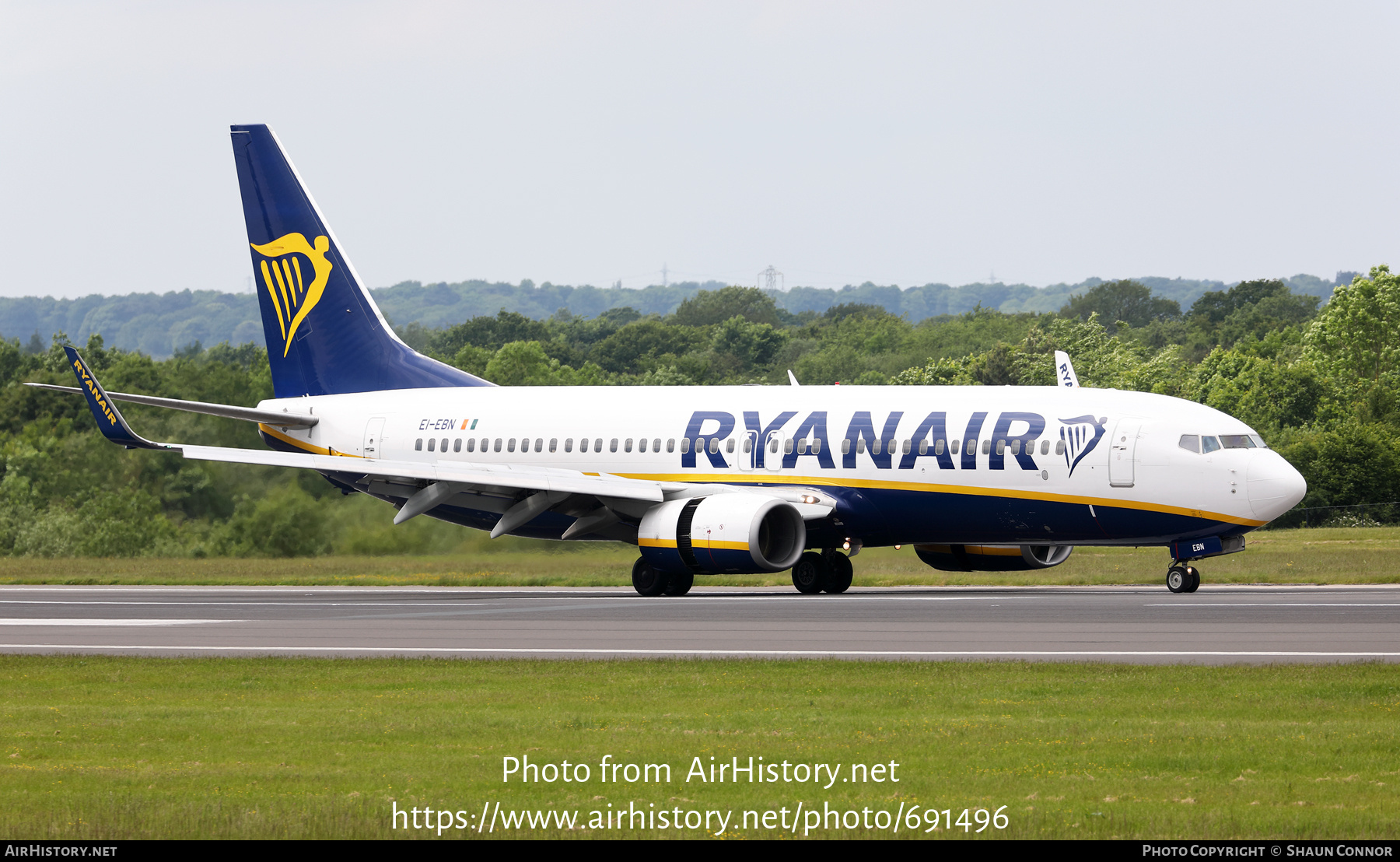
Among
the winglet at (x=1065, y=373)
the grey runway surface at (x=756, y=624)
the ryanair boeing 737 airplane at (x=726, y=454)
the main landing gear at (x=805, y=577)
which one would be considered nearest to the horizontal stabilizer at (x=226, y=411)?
the ryanair boeing 737 airplane at (x=726, y=454)

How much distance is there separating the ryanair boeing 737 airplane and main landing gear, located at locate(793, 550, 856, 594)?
5cm

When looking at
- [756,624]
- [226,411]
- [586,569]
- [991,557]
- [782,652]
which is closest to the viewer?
[782,652]

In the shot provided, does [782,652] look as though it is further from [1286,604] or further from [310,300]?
[310,300]

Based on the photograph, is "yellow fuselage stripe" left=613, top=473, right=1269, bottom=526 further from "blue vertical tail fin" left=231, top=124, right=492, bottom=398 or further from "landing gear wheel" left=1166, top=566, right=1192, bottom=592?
"blue vertical tail fin" left=231, top=124, right=492, bottom=398

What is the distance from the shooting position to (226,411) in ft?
132

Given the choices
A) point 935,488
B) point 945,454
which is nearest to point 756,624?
point 935,488

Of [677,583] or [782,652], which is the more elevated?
[782,652]

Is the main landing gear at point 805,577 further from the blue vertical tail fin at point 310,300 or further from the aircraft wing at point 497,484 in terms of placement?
the blue vertical tail fin at point 310,300

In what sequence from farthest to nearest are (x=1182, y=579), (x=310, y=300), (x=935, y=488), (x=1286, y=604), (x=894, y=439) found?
(x=310, y=300) → (x=894, y=439) → (x=935, y=488) → (x=1182, y=579) → (x=1286, y=604)

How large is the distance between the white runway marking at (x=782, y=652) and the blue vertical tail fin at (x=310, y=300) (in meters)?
19.1

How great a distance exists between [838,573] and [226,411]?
1423 cm

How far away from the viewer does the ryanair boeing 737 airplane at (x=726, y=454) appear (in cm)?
3262

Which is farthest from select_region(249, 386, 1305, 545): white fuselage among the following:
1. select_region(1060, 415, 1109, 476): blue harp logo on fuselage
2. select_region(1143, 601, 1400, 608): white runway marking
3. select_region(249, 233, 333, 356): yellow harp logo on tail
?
select_region(249, 233, 333, 356): yellow harp logo on tail

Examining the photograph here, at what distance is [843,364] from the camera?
125500 millimetres
